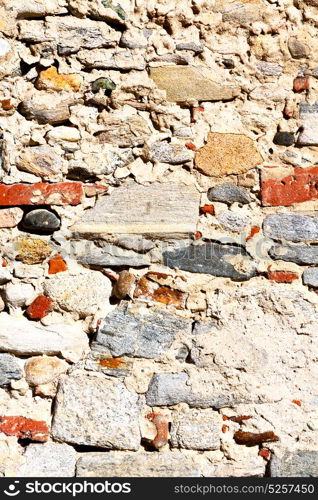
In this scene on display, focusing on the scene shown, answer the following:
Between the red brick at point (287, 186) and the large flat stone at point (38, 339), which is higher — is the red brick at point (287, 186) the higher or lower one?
the higher one

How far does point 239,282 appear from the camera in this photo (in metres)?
2.16

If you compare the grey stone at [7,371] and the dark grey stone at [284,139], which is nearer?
the grey stone at [7,371]

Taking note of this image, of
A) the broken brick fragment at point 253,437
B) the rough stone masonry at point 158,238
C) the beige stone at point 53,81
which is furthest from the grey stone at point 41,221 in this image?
the broken brick fragment at point 253,437

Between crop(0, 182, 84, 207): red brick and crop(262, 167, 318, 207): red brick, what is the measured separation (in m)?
0.66

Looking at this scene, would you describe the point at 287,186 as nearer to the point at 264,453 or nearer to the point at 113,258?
the point at 113,258

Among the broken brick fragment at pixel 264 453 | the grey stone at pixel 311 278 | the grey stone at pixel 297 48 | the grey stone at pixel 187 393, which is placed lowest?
the broken brick fragment at pixel 264 453

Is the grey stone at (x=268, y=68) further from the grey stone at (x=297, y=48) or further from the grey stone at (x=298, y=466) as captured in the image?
the grey stone at (x=298, y=466)

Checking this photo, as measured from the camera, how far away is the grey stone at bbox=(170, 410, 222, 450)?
208 cm

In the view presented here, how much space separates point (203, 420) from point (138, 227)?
2.29 ft

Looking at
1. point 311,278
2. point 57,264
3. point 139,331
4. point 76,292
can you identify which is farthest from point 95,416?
point 311,278

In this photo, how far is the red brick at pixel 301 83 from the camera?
2217 mm

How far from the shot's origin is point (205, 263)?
216cm

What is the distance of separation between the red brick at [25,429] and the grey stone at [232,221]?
93cm

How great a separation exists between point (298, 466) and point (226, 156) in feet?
3.60
